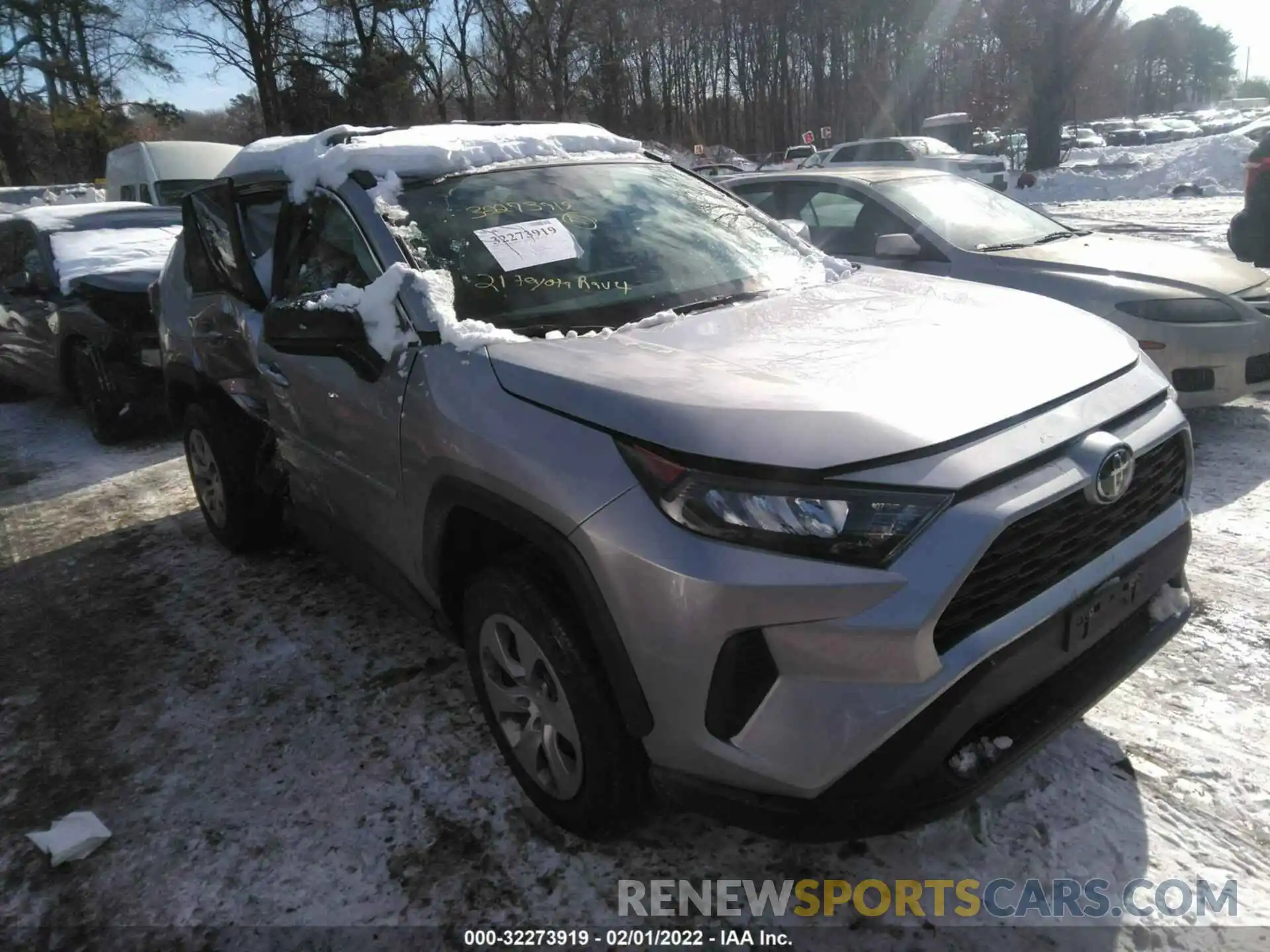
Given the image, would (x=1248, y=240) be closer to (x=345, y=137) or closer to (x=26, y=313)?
(x=345, y=137)

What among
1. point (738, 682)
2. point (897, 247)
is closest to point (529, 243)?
point (738, 682)

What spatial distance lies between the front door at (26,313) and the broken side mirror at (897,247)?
231 inches

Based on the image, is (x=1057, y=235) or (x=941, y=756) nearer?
(x=941, y=756)

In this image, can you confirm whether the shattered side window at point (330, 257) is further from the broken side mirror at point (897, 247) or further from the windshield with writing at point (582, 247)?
the broken side mirror at point (897, 247)

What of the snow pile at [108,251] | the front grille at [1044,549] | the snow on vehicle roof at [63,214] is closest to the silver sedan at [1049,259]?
the front grille at [1044,549]

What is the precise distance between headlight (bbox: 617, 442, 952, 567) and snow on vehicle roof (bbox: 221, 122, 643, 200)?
174 cm

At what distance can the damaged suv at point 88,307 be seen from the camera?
257 inches

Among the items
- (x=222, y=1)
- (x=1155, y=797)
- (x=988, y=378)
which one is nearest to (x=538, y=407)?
(x=988, y=378)

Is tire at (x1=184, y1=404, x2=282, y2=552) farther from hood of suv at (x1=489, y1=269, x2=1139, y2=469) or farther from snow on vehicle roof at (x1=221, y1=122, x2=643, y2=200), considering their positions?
hood of suv at (x1=489, y1=269, x2=1139, y2=469)

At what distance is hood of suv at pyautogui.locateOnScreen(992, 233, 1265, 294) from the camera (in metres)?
5.07

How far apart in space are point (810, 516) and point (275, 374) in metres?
2.41

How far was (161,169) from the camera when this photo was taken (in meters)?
15.0

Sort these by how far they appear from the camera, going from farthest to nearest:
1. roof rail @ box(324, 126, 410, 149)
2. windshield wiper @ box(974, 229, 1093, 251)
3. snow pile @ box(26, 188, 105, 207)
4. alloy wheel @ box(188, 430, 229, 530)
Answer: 1. snow pile @ box(26, 188, 105, 207)
2. windshield wiper @ box(974, 229, 1093, 251)
3. alloy wheel @ box(188, 430, 229, 530)
4. roof rail @ box(324, 126, 410, 149)

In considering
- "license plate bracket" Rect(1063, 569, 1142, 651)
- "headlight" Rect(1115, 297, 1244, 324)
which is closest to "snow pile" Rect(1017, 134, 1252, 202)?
"headlight" Rect(1115, 297, 1244, 324)
